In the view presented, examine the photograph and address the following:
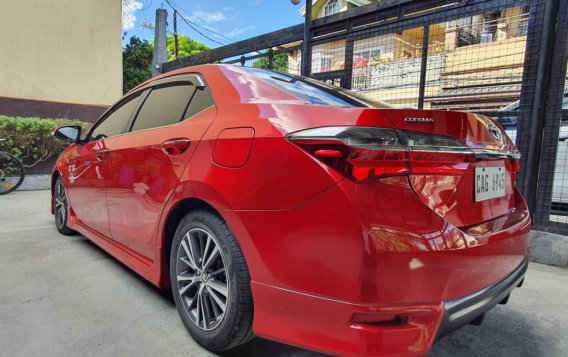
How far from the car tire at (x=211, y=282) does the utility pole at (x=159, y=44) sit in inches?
357

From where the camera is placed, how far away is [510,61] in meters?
4.12

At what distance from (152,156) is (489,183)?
171 centimetres

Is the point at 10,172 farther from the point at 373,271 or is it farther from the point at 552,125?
the point at 552,125

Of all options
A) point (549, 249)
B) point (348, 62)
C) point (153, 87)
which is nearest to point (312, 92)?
point (153, 87)

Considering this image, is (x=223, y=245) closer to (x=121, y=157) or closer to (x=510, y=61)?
(x=121, y=157)

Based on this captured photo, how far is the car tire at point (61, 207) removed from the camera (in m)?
3.70

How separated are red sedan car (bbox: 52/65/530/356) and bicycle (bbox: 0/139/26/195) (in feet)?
18.8

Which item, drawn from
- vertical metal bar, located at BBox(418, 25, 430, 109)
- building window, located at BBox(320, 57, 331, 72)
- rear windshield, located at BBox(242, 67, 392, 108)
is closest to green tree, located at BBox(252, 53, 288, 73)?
building window, located at BBox(320, 57, 331, 72)

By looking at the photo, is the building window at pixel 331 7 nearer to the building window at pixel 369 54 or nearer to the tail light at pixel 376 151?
the building window at pixel 369 54

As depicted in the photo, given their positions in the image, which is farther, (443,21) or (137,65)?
(137,65)

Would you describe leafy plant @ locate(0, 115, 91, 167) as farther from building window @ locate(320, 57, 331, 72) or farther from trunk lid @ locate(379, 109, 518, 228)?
trunk lid @ locate(379, 109, 518, 228)

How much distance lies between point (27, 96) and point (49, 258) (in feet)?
25.8

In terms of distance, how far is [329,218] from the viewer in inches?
50.8

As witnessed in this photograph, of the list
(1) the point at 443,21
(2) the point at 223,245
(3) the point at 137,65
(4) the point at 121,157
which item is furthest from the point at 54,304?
(3) the point at 137,65
